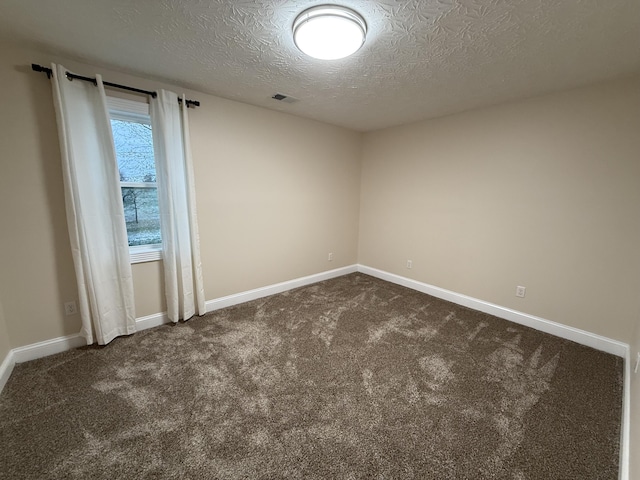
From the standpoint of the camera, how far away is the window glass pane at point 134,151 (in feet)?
7.83

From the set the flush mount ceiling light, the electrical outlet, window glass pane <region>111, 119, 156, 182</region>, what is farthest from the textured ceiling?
the electrical outlet

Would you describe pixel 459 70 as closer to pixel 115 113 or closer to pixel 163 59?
pixel 163 59

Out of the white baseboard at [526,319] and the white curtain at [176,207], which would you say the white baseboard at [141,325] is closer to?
the white curtain at [176,207]

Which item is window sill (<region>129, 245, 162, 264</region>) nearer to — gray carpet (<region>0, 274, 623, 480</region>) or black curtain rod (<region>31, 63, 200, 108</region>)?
gray carpet (<region>0, 274, 623, 480</region>)

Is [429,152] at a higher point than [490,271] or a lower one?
higher

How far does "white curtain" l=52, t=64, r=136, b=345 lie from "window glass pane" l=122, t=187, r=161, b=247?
0.27 metres

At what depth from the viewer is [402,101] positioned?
106 inches

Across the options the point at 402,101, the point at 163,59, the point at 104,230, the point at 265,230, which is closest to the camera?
the point at 163,59

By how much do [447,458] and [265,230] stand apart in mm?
2664

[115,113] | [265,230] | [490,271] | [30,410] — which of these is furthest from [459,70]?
[30,410]

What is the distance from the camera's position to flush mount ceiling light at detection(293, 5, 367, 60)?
4.60 ft

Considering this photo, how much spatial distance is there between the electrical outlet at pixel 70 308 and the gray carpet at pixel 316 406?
1.06 feet

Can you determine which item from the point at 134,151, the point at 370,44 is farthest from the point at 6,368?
the point at 370,44

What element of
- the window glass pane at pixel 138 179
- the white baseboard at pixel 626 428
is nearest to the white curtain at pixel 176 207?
the window glass pane at pixel 138 179
